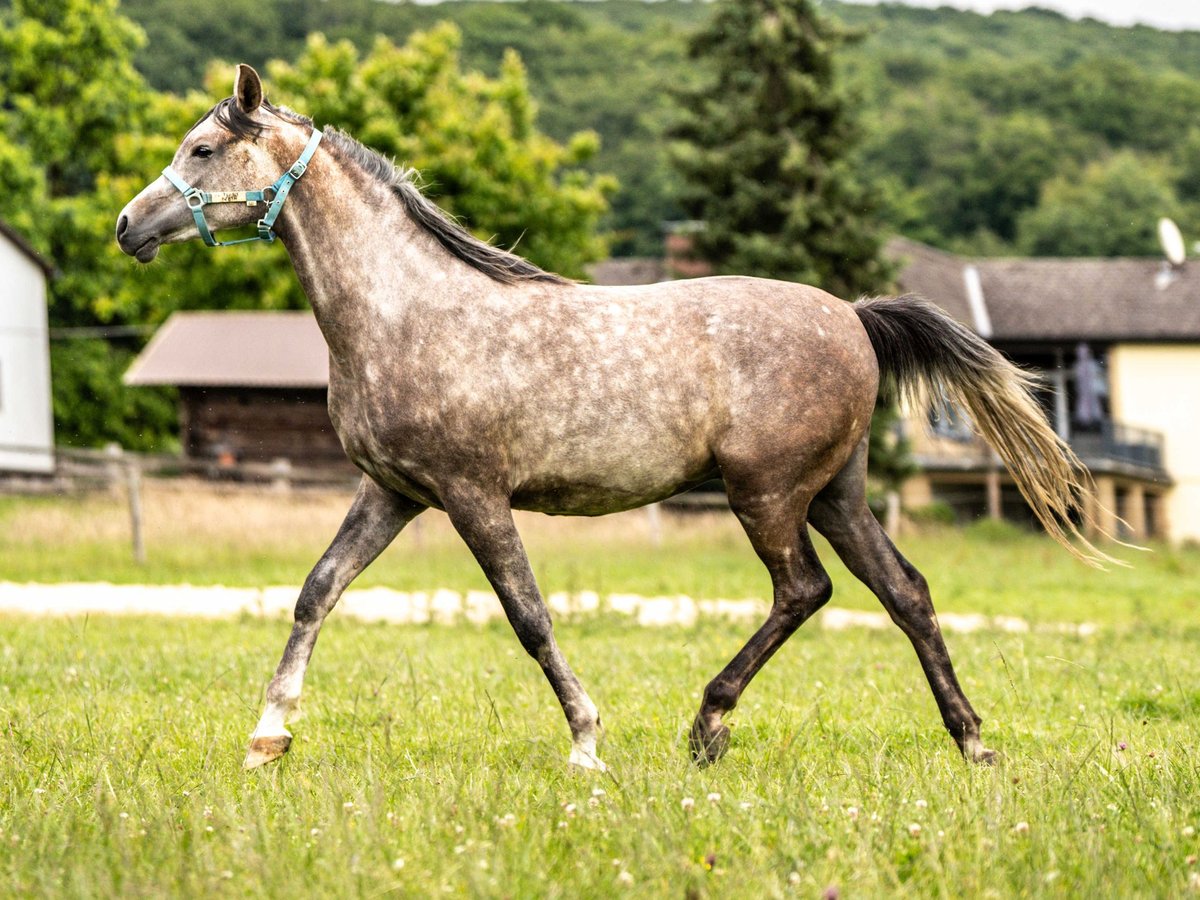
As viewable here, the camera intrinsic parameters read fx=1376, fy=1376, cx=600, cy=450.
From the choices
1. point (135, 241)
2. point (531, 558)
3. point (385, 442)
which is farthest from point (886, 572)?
point (531, 558)

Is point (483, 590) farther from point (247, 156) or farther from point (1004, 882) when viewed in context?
point (1004, 882)

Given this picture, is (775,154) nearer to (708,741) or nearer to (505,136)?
(505,136)

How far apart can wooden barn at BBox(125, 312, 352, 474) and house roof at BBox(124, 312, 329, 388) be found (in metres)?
0.03

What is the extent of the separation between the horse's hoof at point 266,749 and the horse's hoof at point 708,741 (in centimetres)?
157

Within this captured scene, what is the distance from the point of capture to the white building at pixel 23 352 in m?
37.9

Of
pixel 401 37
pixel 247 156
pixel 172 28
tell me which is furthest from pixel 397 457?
pixel 401 37

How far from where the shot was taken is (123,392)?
42.4 metres

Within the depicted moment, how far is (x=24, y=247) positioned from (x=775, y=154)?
21.3 meters

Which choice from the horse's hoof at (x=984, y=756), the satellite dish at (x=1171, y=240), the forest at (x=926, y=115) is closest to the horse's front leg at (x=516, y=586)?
the horse's hoof at (x=984, y=756)

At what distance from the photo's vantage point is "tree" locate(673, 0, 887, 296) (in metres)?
27.2

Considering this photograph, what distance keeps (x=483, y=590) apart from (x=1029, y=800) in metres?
12.5

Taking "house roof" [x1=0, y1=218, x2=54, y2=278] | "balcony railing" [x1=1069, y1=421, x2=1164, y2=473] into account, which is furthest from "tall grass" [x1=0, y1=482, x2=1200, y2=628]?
"balcony railing" [x1=1069, y1=421, x2=1164, y2=473]

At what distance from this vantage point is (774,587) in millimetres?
5438

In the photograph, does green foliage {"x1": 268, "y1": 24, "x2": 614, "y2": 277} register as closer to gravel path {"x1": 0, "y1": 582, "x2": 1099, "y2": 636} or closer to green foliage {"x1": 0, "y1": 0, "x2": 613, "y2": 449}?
green foliage {"x1": 0, "y1": 0, "x2": 613, "y2": 449}
